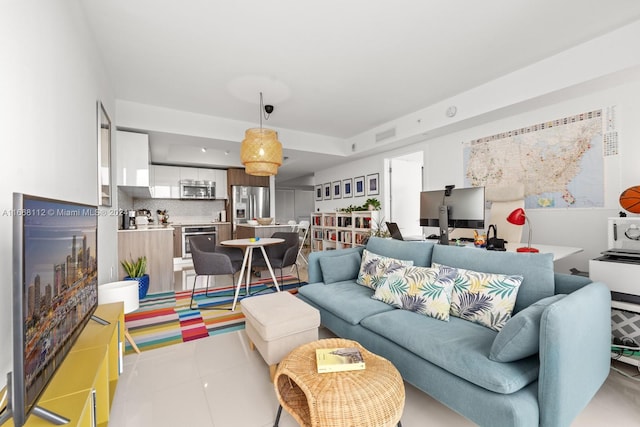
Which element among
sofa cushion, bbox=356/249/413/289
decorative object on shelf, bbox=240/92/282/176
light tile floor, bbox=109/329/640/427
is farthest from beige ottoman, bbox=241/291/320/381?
decorative object on shelf, bbox=240/92/282/176

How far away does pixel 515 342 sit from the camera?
132 centimetres

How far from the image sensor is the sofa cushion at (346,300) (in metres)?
2.16

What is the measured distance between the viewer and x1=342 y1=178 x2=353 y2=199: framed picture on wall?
663 cm

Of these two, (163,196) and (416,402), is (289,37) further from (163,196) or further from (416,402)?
(163,196)

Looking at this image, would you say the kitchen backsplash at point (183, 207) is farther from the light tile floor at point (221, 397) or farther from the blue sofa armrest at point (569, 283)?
the blue sofa armrest at point (569, 283)

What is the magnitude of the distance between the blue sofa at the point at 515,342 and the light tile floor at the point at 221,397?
0.64 feet

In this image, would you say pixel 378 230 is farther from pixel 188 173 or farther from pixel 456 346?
pixel 188 173

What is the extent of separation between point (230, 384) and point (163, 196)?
5.91 metres

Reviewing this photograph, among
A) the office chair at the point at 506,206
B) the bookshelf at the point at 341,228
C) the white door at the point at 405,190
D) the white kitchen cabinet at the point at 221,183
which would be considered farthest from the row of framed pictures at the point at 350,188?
the office chair at the point at 506,206

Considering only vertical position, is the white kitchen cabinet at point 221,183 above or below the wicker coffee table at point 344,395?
above

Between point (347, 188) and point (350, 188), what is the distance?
0.40 feet

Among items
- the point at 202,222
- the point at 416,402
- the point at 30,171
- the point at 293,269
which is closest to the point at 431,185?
the point at 293,269

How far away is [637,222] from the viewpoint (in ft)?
8.14

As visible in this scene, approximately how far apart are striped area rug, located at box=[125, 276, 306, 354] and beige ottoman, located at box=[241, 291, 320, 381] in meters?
0.86
